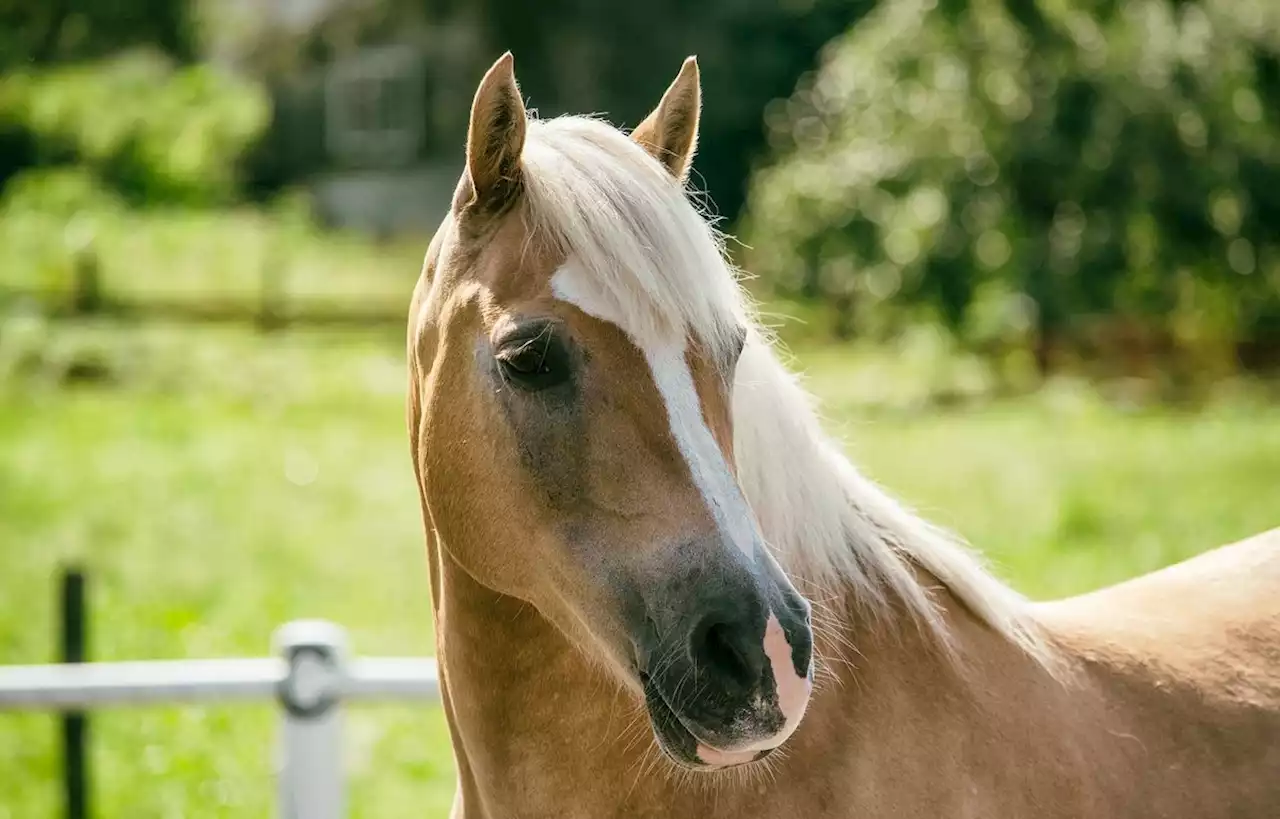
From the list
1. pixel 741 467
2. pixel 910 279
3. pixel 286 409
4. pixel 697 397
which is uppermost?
pixel 697 397

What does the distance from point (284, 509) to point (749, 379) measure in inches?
290

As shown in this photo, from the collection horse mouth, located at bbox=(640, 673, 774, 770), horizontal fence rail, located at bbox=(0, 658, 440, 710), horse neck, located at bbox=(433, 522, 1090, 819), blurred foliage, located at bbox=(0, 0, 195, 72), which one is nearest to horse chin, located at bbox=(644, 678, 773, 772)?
horse mouth, located at bbox=(640, 673, 774, 770)

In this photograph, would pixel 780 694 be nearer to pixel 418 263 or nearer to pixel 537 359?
pixel 537 359

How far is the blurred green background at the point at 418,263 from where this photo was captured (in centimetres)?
712

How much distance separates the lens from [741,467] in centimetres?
200

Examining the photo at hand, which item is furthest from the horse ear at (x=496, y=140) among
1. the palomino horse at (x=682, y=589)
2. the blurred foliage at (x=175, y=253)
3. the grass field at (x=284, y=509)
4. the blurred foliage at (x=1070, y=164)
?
the blurred foliage at (x=175, y=253)

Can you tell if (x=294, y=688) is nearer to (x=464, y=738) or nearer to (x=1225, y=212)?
(x=464, y=738)

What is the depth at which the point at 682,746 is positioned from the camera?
1667 millimetres

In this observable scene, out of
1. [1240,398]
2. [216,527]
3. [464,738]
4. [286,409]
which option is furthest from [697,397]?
[1240,398]

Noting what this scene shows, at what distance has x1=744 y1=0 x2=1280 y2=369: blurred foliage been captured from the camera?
46.8ft

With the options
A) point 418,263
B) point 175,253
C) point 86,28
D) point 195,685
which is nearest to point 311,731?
point 195,685

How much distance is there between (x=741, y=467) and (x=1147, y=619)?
0.89 metres

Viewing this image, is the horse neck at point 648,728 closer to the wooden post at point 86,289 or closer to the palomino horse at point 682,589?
the palomino horse at point 682,589

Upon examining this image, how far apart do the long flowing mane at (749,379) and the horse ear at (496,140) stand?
0.14 ft
